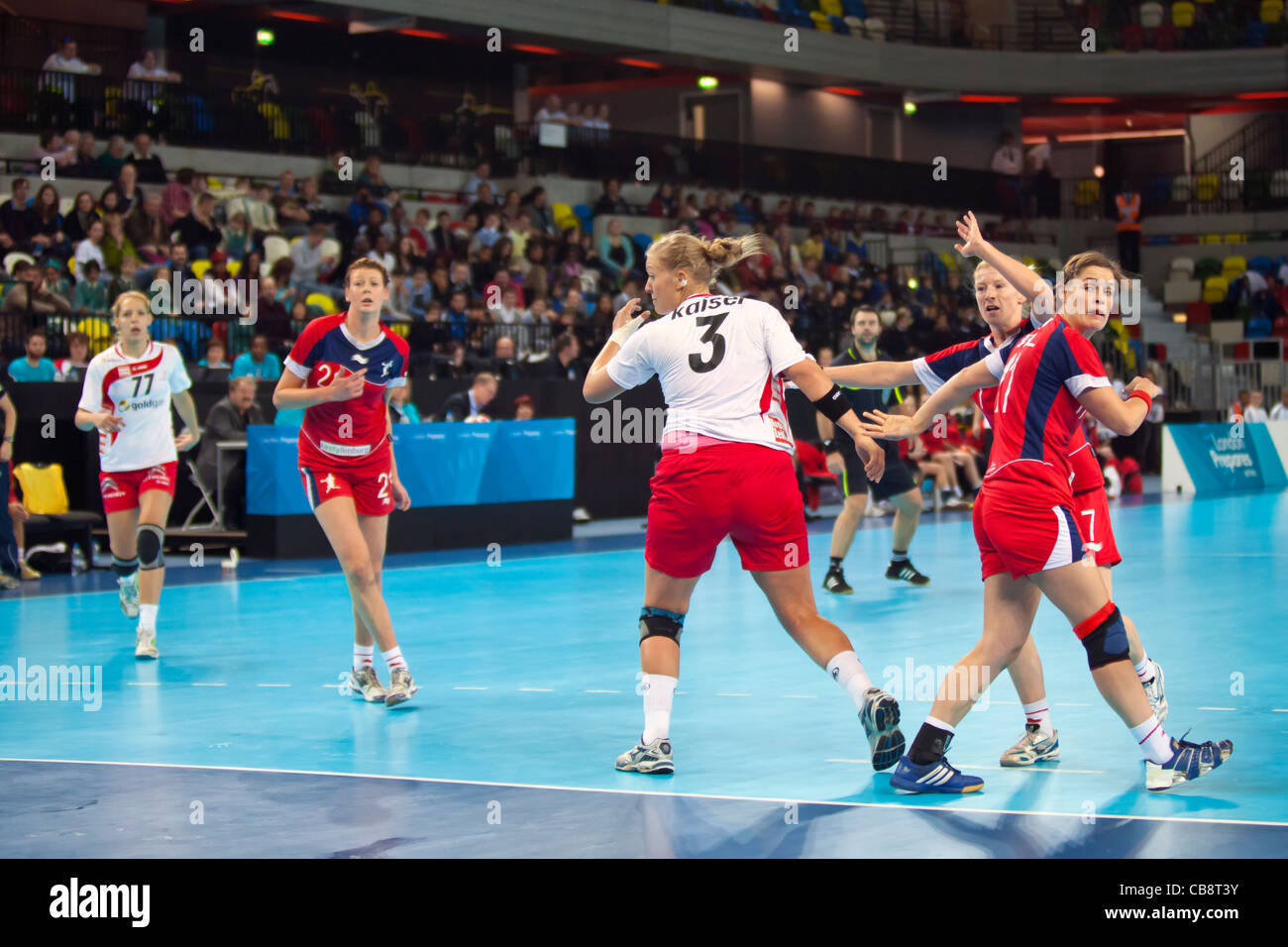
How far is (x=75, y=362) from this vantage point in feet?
49.1

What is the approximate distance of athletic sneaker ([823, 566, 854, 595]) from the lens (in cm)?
1193

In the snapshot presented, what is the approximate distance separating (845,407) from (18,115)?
1767 cm

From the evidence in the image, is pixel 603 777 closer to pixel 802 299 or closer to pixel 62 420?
pixel 62 420

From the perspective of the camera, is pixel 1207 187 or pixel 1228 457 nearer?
pixel 1228 457

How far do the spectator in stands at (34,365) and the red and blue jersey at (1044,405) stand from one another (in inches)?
452

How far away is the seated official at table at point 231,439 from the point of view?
15.2m

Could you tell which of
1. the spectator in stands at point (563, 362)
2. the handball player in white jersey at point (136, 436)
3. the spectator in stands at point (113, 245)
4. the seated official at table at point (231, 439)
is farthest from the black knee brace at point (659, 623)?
the spectator in stands at point (113, 245)

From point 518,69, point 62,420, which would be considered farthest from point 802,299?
point 62,420

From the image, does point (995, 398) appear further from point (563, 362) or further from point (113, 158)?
point (113, 158)

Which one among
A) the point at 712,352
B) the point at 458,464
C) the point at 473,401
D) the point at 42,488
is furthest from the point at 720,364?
the point at 473,401

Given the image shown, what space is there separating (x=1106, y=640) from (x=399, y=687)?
3.56 metres

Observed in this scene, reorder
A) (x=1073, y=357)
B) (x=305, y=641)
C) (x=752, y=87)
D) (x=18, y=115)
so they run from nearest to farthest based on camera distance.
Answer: (x=1073, y=357), (x=305, y=641), (x=18, y=115), (x=752, y=87)

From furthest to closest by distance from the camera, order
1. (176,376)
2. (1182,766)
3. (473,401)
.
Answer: (473,401) < (176,376) < (1182,766)
